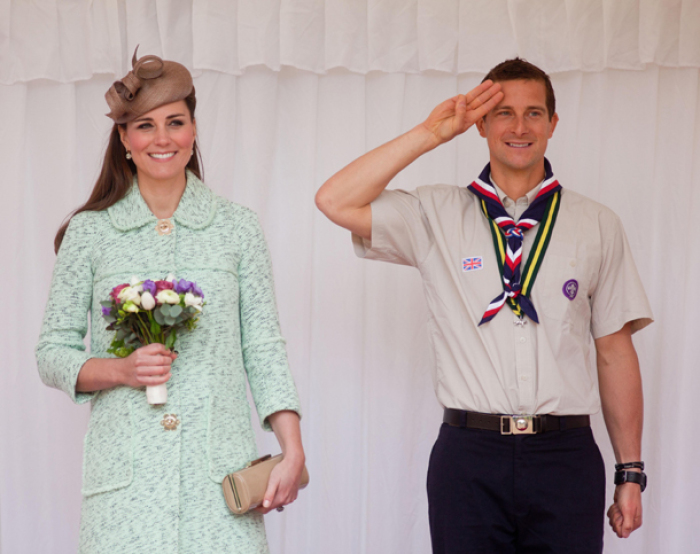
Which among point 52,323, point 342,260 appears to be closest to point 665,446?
point 342,260

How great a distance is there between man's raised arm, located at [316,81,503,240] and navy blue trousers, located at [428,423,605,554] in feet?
2.39

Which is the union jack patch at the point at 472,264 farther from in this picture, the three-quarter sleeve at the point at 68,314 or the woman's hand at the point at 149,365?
the three-quarter sleeve at the point at 68,314

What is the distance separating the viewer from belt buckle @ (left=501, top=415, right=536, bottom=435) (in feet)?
7.32

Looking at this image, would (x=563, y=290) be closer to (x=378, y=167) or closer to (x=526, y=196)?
(x=526, y=196)

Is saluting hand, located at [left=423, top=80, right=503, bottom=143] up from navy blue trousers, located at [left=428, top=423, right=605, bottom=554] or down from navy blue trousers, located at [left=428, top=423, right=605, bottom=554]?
up

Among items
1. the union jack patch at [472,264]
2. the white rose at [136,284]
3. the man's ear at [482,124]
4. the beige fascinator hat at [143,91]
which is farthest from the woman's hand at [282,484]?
the man's ear at [482,124]

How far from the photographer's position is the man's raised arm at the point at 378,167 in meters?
2.37

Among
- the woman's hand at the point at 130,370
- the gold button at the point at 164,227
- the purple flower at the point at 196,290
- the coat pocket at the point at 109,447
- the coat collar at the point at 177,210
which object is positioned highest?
the coat collar at the point at 177,210

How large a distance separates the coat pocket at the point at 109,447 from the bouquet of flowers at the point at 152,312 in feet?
0.36

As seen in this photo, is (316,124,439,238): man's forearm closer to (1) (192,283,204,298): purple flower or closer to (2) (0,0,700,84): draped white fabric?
(1) (192,283,204,298): purple flower

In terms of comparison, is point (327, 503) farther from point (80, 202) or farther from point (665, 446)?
point (80, 202)

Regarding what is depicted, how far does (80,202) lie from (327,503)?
1.60 m

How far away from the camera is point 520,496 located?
7.25 feet

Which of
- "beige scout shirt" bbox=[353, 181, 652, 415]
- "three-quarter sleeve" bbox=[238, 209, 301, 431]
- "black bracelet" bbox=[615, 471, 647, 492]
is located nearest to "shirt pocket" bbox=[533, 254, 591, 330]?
"beige scout shirt" bbox=[353, 181, 652, 415]
